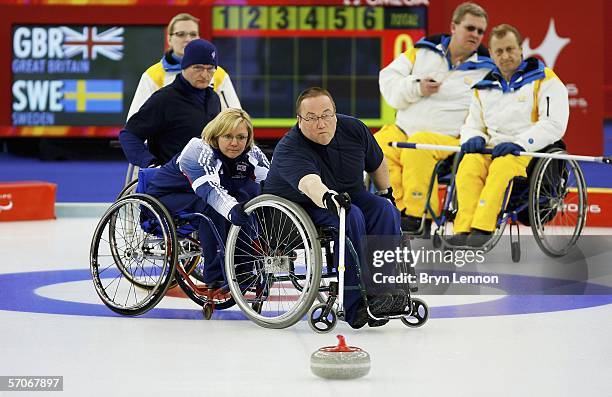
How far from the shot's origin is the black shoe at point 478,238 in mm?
7066

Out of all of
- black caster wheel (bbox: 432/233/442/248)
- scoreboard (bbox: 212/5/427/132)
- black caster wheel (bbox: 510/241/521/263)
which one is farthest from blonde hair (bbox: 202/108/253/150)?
scoreboard (bbox: 212/5/427/132)

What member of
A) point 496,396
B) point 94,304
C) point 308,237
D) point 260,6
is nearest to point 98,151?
point 260,6

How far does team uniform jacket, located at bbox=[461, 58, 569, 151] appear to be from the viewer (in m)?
7.18

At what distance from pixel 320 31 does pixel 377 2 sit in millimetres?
740

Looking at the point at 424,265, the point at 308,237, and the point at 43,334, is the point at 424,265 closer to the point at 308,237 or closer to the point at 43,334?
the point at 308,237

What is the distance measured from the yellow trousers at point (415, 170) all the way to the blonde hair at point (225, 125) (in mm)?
2368

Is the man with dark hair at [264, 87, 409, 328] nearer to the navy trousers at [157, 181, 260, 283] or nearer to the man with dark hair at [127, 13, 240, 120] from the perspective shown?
the navy trousers at [157, 181, 260, 283]

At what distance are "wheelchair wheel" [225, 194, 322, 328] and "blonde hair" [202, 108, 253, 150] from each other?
14.6 inches

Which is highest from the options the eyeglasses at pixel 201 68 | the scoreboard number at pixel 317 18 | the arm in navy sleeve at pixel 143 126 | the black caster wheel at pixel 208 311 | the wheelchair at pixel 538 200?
the scoreboard number at pixel 317 18

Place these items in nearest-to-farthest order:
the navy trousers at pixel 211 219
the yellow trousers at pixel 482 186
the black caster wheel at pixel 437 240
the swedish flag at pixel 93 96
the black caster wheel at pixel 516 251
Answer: the navy trousers at pixel 211 219, the yellow trousers at pixel 482 186, the black caster wheel at pixel 437 240, the black caster wheel at pixel 516 251, the swedish flag at pixel 93 96

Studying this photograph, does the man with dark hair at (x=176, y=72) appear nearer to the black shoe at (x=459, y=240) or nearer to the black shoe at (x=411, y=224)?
the black shoe at (x=411, y=224)

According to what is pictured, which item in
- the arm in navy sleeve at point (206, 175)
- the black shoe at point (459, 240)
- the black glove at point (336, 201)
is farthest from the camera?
the black shoe at point (459, 240)

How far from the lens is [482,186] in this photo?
7277 mm
